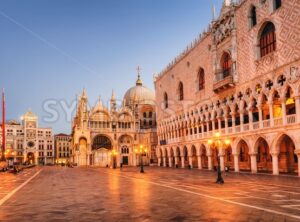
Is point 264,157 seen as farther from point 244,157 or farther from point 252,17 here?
point 252,17

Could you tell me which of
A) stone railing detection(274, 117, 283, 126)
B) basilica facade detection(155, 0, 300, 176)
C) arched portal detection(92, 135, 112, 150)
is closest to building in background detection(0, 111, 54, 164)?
arched portal detection(92, 135, 112, 150)

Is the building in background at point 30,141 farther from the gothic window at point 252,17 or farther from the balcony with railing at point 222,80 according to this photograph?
the gothic window at point 252,17

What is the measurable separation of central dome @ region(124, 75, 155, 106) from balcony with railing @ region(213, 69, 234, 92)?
49285 mm

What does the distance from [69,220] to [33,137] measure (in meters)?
113

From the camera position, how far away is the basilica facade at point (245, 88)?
91.9 ft

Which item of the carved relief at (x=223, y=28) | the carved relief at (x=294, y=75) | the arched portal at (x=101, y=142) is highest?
the carved relief at (x=223, y=28)

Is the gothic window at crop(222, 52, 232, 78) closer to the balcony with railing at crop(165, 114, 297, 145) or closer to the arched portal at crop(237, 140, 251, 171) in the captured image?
the balcony with railing at crop(165, 114, 297, 145)

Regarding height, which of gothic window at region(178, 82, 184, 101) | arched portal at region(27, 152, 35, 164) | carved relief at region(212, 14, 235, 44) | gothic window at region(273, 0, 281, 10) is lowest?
arched portal at region(27, 152, 35, 164)

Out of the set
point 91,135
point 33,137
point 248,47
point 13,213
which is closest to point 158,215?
point 13,213

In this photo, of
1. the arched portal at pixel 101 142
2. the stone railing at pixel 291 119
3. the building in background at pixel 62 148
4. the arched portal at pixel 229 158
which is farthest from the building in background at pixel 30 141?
the stone railing at pixel 291 119

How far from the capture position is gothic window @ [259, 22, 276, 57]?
99.5ft

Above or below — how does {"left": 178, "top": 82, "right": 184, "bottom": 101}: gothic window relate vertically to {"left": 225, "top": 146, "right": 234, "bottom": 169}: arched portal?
above

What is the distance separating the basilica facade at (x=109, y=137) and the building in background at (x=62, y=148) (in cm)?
4508

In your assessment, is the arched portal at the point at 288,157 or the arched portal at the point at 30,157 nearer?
the arched portal at the point at 288,157
